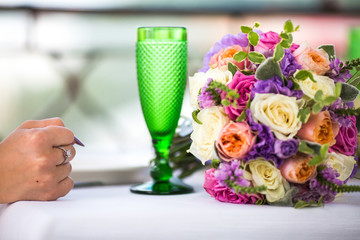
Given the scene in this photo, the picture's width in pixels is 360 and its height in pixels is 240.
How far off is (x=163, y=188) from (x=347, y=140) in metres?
0.31

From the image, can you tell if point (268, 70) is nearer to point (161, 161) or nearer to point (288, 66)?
point (288, 66)

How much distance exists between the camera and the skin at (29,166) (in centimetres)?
81

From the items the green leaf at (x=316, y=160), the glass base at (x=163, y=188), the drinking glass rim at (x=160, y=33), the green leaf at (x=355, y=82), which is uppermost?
the drinking glass rim at (x=160, y=33)

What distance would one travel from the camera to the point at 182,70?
0.95 m

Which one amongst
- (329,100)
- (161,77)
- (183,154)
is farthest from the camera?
(183,154)

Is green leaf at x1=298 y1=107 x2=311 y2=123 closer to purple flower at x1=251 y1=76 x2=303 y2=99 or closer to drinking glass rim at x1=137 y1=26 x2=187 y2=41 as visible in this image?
purple flower at x1=251 y1=76 x2=303 y2=99

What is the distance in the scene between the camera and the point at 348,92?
789 mm

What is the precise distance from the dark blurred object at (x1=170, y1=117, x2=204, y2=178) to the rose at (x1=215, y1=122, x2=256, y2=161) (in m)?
0.32

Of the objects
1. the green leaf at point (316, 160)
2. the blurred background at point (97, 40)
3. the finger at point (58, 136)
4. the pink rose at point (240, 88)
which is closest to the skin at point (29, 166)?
the finger at point (58, 136)

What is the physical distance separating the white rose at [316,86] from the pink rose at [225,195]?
16 centimetres

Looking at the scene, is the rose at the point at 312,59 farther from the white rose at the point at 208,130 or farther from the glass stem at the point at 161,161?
the glass stem at the point at 161,161

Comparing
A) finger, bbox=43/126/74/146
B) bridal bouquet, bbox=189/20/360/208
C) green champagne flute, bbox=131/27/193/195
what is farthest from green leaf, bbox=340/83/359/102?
finger, bbox=43/126/74/146

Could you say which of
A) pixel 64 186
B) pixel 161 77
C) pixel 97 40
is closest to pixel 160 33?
pixel 161 77

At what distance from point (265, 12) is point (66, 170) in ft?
5.47
